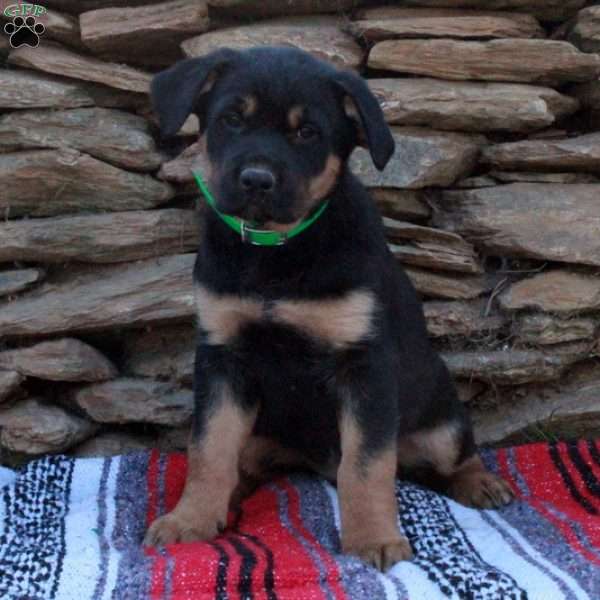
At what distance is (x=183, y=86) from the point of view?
308 centimetres

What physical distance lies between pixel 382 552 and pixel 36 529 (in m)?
1.18

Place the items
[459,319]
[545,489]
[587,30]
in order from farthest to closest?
[459,319]
[587,30]
[545,489]

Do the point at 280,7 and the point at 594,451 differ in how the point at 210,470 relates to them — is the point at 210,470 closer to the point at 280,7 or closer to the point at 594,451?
the point at 594,451

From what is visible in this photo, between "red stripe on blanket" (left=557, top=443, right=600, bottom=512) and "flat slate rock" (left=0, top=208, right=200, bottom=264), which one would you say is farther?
"flat slate rock" (left=0, top=208, right=200, bottom=264)

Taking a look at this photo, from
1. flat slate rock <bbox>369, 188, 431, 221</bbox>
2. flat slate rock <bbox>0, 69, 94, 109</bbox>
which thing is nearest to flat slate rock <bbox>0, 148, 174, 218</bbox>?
flat slate rock <bbox>0, 69, 94, 109</bbox>

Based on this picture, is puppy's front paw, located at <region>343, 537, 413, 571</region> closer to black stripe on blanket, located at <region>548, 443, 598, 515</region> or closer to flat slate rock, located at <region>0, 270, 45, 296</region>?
black stripe on blanket, located at <region>548, 443, 598, 515</region>

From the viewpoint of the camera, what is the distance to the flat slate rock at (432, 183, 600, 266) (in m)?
4.07

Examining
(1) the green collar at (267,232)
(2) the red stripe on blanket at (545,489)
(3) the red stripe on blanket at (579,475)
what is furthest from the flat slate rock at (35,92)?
(3) the red stripe on blanket at (579,475)

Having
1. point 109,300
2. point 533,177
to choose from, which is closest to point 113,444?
point 109,300

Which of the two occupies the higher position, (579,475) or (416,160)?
(416,160)

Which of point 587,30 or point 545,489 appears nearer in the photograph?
point 545,489

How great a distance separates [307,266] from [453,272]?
1176mm

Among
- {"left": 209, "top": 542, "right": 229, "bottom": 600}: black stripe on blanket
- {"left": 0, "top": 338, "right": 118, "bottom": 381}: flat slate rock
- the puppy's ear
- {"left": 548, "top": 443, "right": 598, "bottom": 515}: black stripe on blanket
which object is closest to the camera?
{"left": 209, "top": 542, "right": 229, "bottom": 600}: black stripe on blanket

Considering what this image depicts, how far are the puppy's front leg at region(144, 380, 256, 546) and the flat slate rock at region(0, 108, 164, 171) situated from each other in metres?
1.20
